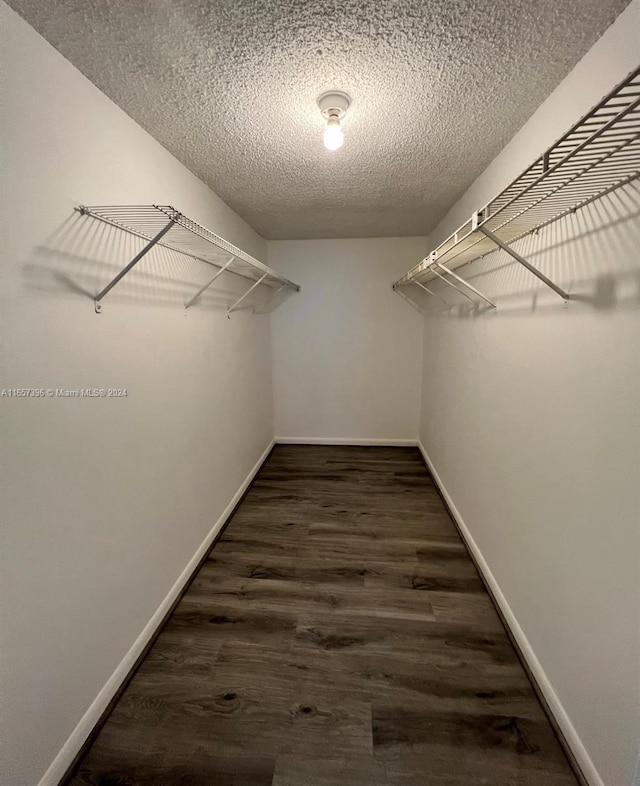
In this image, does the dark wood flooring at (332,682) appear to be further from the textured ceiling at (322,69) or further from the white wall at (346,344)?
the textured ceiling at (322,69)

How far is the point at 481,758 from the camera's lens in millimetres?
1166

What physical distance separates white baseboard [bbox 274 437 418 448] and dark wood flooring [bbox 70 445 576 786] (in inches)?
65.8

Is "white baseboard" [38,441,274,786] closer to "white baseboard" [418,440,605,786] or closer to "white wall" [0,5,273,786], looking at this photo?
"white wall" [0,5,273,786]

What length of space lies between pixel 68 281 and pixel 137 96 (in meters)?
0.77

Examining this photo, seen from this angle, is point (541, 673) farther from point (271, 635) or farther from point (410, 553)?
point (271, 635)

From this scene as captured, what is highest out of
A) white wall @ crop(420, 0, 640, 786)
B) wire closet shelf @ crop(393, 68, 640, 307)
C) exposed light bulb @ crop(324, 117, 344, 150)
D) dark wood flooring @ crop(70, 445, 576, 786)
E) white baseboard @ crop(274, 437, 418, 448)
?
exposed light bulb @ crop(324, 117, 344, 150)

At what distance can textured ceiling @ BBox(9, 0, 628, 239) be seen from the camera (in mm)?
918

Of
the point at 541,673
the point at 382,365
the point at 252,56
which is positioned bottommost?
the point at 541,673

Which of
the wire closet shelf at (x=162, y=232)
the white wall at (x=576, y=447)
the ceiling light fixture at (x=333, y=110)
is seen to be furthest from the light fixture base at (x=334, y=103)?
the white wall at (x=576, y=447)

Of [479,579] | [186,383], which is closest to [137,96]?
[186,383]
